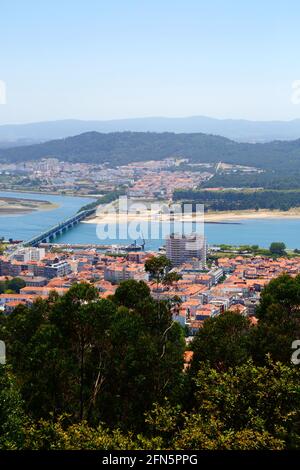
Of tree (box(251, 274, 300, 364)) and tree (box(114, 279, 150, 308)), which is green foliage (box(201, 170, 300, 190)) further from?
tree (box(114, 279, 150, 308))

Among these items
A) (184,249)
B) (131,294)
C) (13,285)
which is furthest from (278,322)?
(184,249)

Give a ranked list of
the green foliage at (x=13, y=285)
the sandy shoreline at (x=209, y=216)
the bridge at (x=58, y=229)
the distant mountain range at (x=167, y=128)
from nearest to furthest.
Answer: the green foliage at (x=13, y=285) → the bridge at (x=58, y=229) → the sandy shoreline at (x=209, y=216) → the distant mountain range at (x=167, y=128)

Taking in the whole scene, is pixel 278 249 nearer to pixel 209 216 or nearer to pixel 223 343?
pixel 209 216

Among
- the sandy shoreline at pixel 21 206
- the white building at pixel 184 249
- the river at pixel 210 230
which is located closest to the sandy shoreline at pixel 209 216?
the river at pixel 210 230

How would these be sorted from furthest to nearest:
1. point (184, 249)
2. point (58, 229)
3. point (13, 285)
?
point (58, 229)
point (184, 249)
point (13, 285)

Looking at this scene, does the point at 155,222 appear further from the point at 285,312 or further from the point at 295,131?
the point at 295,131

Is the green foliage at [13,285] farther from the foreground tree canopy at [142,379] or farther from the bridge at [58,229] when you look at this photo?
the foreground tree canopy at [142,379]
